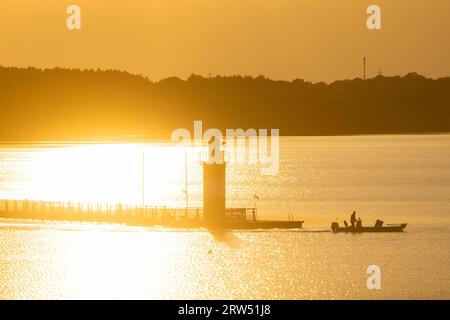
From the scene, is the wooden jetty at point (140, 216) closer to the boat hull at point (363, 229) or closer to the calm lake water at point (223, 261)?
the calm lake water at point (223, 261)

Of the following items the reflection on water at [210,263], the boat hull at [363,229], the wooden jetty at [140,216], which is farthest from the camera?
the boat hull at [363,229]

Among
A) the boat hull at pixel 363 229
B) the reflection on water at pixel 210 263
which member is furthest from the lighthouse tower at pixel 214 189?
the boat hull at pixel 363 229

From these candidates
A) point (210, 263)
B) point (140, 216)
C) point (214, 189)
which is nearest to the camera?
point (210, 263)

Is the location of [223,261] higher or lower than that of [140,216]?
lower

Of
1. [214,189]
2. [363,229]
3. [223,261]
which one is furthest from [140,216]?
[363,229]

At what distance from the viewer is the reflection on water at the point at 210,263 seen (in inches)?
2761

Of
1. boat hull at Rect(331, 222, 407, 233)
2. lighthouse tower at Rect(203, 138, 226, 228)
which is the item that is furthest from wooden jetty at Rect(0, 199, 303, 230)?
boat hull at Rect(331, 222, 407, 233)

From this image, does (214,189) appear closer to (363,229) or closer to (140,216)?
(140,216)

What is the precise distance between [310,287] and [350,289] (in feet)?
9.94

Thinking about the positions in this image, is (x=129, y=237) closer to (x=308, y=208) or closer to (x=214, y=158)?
(x=214, y=158)

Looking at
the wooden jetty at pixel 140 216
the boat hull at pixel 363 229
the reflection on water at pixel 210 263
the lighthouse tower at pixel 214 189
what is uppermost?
the lighthouse tower at pixel 214 189

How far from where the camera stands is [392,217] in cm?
12025

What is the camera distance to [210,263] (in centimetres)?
8162

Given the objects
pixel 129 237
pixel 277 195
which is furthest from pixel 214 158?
pixel 277 195
